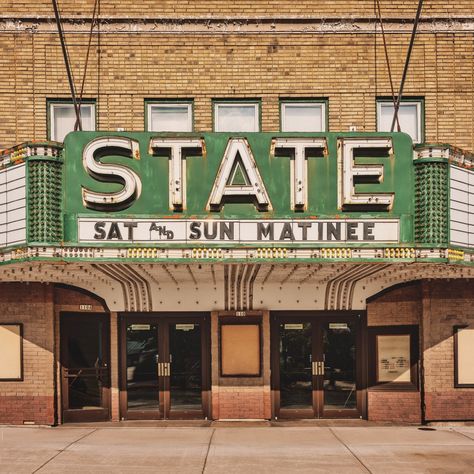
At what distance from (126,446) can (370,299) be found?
579 centimetres

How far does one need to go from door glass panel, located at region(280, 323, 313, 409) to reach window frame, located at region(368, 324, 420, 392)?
1.29m

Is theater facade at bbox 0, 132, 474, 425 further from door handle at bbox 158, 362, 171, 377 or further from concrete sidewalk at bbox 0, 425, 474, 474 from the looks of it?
concrete sidewalk at bbox 0, 425, 474, 474

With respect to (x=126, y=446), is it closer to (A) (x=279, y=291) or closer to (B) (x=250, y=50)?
(A) (x=279, y=291)

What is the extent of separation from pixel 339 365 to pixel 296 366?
928 mm

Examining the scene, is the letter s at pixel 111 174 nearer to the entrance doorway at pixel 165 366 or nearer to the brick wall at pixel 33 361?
the brick wall at pixel 33 361

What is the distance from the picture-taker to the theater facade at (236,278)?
10.4 m

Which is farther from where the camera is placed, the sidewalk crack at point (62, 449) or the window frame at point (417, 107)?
the window frame at point (417, 107)

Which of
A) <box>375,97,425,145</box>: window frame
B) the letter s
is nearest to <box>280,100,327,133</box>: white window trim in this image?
<box>375,97,425,145</box>: window frame

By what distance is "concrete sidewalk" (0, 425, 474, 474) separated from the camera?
377 inches

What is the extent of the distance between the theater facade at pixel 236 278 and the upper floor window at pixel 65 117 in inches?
109

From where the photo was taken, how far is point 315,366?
44.5 ft

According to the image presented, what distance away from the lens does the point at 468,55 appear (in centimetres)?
1341

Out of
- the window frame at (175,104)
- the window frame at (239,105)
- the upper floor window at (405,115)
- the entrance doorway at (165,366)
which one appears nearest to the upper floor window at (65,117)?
the window frame at (175,104)

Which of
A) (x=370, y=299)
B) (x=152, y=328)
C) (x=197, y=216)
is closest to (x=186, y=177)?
(x=197, y=216)
